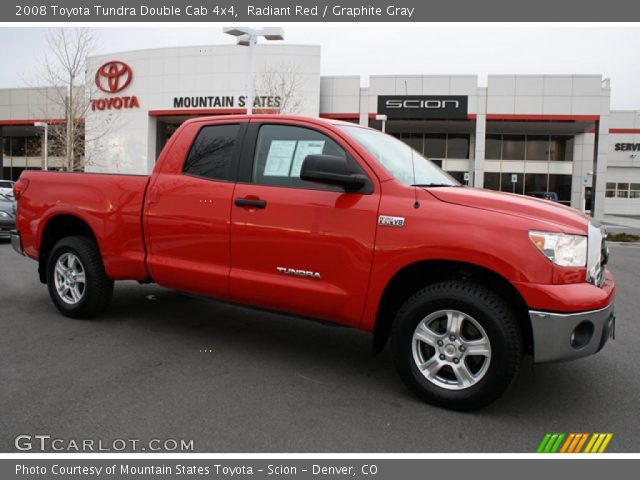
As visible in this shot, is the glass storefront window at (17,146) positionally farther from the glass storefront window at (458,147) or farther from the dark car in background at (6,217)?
the dark car in background at (6,217)

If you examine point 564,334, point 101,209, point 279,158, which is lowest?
point 564,334

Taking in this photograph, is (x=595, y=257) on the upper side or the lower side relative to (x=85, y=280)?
upper

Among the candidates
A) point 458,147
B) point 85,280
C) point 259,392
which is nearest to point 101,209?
point 85,280

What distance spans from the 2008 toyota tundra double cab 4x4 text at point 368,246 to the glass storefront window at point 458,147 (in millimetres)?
33057

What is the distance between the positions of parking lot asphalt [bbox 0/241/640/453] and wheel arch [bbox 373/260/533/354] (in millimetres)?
481

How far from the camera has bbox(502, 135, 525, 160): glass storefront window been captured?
3619 cm

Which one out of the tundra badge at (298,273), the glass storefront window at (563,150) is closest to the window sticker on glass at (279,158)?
the tundra badge at (298,273)

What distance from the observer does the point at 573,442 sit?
311 cm

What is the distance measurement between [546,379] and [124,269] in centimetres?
379

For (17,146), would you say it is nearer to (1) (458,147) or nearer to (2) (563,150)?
(1) (458,147)

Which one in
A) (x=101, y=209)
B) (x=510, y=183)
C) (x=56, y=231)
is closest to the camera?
(x=101, y=209)

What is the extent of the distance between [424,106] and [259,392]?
29033 millimetres

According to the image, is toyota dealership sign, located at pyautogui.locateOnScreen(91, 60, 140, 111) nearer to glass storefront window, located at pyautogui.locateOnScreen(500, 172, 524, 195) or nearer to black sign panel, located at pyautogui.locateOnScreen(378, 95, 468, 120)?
black sign panel, located at pyautogui.locateOnScreen(378, 95, 468, 120)

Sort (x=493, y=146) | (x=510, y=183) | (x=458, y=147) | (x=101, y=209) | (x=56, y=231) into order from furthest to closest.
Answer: (x=493, y=146)
(x=458, y=147)
(x=510, y=183)
(x=56, y=231)
(x=101, y=209)
